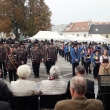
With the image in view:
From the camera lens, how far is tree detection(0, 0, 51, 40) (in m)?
46.5

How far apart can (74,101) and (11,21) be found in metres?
46.0

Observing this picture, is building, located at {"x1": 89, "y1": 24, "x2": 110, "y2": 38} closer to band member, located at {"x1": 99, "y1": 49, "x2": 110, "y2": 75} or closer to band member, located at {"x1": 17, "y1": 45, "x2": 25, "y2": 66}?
band member, located at {"x1": 17, "y1": 45, "x2": 25, "y2": 66}

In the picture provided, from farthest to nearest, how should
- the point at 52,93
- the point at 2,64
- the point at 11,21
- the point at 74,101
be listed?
the point at 11,21
the point at 2,64
the point at 52,93
the point at 74,101

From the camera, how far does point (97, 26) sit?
103 meters

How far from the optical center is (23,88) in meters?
5.31

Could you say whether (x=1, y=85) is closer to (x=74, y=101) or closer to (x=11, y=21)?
(x=74, y=101)

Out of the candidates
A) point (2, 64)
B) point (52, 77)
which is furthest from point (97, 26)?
point (52, 77)

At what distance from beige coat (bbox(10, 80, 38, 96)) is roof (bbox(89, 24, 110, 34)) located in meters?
97.7

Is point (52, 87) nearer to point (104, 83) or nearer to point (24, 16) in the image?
point (104, 83)

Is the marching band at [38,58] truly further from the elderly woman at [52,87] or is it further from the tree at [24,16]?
the tree at [24,16]

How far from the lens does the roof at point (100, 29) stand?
102 metres

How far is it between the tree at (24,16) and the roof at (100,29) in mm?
53397

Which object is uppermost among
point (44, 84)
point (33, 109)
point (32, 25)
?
point (32, 25)

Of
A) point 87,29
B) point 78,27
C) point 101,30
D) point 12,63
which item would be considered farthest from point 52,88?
point 78,27
